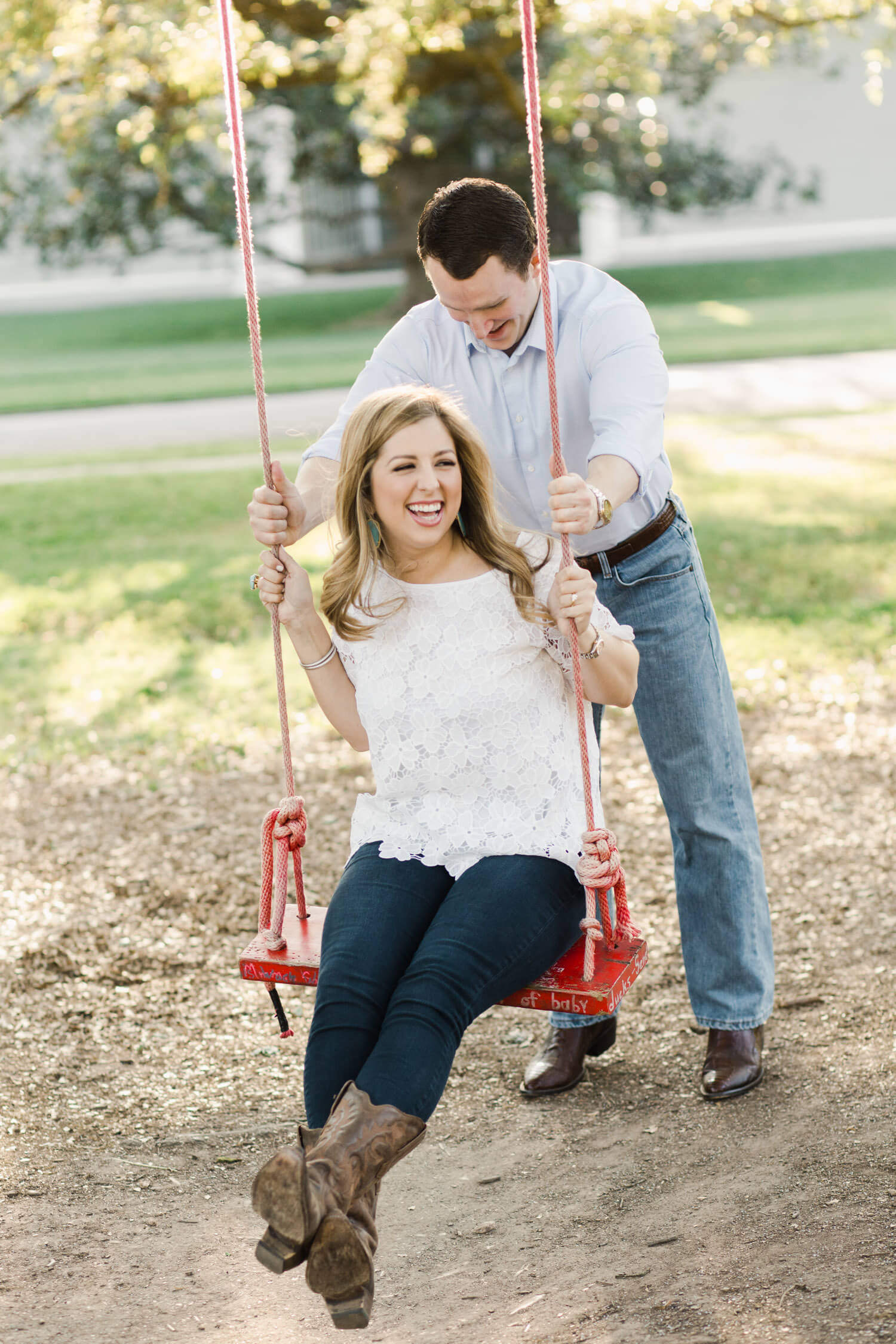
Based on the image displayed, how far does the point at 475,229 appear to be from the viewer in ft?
9.23

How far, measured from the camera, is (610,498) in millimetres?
2805

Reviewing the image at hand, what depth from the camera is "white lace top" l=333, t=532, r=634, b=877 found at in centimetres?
281

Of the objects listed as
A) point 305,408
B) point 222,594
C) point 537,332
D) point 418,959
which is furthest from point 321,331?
point 418,959

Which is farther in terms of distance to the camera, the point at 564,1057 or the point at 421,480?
the point at 564,1057

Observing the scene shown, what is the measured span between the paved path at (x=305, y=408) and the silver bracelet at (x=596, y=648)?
970 centimetres

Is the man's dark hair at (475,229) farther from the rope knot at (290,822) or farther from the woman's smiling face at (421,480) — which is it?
the rope knot at (290,822)

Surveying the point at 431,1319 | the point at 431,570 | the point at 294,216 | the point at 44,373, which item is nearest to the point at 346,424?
the point at 431,570

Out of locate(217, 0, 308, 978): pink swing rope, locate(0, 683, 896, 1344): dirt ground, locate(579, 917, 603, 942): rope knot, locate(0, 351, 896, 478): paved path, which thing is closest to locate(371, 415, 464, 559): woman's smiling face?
locate(217, 0, 308, 978): pink swing rope

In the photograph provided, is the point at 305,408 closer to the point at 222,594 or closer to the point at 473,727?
the point at 222,594

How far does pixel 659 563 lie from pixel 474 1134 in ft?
4.51

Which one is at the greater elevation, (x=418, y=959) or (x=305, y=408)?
(x=418, y=959)

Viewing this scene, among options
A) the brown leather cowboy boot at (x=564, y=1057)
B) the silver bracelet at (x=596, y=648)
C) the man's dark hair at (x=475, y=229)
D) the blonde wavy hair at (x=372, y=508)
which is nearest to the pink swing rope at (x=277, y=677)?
the blonde wavy hair at (x=372, y=508)

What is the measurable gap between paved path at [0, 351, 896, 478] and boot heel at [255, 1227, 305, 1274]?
10354 mm

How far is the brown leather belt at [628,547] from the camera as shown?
3127mm
